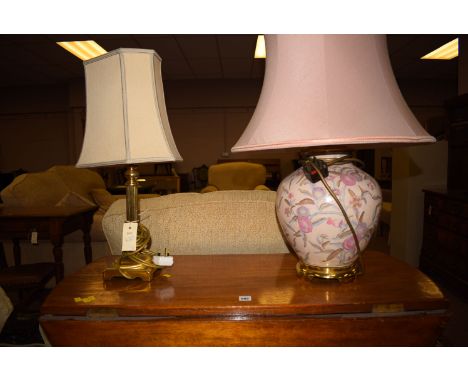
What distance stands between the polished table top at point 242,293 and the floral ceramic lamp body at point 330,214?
0.28ft

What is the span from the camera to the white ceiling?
4148 millimetres

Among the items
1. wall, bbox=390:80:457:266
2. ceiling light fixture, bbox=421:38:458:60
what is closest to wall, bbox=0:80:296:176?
ceiling light fixture, bbox=421:38:458:60

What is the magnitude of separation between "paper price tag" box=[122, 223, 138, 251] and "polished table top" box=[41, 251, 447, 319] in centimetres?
9

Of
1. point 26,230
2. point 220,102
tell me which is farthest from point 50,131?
point 26,230

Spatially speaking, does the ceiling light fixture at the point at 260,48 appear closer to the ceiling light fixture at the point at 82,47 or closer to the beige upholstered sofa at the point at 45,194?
the ceiling light fixture at the point at 82,47

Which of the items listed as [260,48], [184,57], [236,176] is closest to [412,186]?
[236,176]

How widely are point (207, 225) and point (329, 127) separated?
52cm

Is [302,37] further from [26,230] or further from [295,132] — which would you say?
[26,230]

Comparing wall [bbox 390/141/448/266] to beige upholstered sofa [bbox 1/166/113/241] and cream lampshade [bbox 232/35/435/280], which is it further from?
beige upholstered sofa [bbox 1/166/113/241]

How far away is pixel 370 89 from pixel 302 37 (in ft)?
0.63

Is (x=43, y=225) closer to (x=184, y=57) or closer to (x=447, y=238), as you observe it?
(x=447, y=238)

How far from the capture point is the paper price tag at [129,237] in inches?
31.1

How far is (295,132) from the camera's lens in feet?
2.07

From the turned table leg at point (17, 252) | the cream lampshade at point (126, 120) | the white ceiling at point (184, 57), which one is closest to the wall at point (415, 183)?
the white ceiling at point (184, 57)
